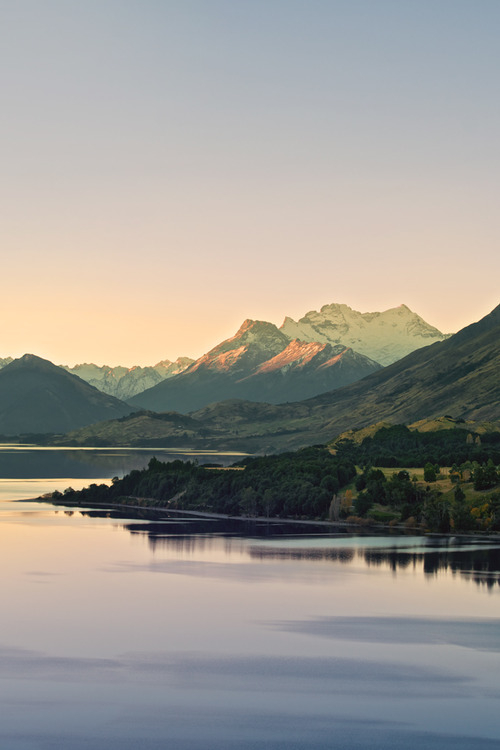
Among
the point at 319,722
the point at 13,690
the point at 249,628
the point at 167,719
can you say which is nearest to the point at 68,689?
the point at 13,690

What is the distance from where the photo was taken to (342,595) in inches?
5861

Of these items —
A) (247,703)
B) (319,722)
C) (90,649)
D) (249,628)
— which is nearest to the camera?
(319,722)

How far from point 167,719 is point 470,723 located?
2656 centimetres

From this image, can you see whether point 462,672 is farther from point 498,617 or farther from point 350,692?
point 498,617

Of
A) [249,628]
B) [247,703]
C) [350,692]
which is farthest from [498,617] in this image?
[247,703]

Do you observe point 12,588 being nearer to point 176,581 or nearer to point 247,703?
point 176,581

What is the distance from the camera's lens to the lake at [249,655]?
268ft

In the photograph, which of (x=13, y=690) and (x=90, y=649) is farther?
(x=90, y=649)

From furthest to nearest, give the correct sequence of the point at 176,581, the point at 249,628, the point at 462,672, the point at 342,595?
1. the point at 176,581
2. the point at 342,595
3. the point at 249,628
4. the point at 462,672

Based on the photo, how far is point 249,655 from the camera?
10919 cm

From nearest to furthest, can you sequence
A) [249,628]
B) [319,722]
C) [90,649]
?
[319,722] < [90,649] < [249,628]

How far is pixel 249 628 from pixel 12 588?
46.0m

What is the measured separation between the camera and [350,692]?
3688 inches

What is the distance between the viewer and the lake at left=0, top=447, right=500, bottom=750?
268 feet
